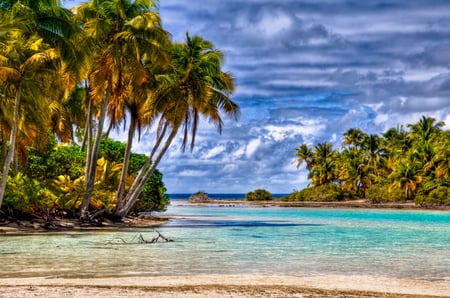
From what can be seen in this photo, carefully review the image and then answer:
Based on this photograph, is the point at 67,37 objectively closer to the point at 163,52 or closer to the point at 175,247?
the point at 163,52

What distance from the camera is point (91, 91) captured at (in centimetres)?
2942

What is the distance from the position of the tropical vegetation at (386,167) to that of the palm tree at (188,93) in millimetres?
43541

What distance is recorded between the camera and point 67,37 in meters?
22.5

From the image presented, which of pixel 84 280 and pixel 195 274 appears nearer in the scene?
pixel 84 280

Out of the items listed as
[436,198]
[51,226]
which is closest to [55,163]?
[51,226]

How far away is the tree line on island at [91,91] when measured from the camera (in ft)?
73.4

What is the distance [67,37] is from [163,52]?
5749mm

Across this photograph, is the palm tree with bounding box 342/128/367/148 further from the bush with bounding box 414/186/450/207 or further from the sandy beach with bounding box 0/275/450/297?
the sandy beach with bounding box 0/275/450/297

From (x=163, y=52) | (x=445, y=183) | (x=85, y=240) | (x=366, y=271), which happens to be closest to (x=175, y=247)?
(x=85, y=240)

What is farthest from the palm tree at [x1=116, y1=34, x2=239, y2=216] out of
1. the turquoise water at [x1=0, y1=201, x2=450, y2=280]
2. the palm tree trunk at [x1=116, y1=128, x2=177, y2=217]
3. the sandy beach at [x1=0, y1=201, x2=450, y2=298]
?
the sandy beach at [x1=0, y1=201, x2=450, y2=298]

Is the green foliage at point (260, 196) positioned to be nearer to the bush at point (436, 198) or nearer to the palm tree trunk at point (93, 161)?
the bush at point (436, 198)

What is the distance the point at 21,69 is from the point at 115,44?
6669mm

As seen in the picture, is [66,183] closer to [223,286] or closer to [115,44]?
[115,44]

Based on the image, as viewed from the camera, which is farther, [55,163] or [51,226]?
[55,163]
